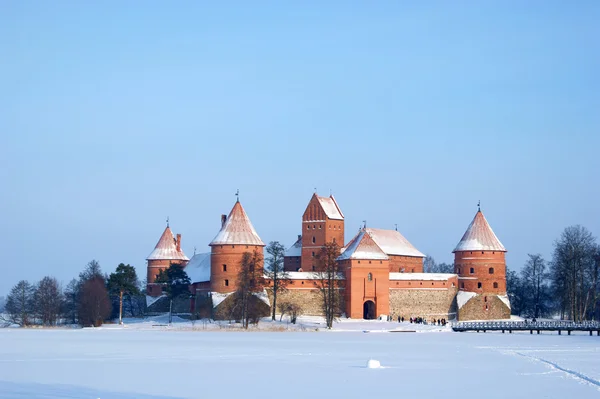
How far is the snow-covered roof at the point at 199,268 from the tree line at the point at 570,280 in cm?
2276

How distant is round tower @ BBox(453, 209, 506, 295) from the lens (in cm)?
5781

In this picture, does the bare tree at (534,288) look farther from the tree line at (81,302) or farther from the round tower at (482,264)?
the tree line at (81,302)

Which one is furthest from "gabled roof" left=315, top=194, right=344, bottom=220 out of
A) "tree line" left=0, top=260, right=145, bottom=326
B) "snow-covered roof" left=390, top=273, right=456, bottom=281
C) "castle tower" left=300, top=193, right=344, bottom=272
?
"tree line" left=0, top=260, right=145, bottom=326

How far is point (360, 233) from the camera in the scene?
57281mm

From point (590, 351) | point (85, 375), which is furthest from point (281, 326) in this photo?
point (85, 375)

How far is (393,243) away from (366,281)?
9.55 m

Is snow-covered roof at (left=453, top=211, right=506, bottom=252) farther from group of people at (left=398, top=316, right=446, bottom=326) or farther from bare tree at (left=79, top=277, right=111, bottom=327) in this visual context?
bare tree at (left=79, top=277, right=111, bottom=327)

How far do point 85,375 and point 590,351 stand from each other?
59.4 feet

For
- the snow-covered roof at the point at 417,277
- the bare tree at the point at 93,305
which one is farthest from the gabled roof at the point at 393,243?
the bare tree at the point at 93,305

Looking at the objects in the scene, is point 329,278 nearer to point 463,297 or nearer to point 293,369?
point 463,297

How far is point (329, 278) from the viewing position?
50.8 meters

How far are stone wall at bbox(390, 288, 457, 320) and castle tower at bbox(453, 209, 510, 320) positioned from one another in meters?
0.86

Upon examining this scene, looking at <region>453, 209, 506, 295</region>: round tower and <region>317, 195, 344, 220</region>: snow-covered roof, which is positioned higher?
<region>317, 195, 344, 220</region>: snow-covered roof

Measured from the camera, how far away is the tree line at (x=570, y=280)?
176 feet
